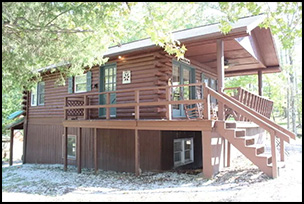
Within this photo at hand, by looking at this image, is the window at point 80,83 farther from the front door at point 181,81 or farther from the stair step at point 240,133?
the stair step at point 240,133

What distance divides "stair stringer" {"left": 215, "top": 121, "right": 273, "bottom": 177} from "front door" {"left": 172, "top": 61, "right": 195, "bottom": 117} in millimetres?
2680

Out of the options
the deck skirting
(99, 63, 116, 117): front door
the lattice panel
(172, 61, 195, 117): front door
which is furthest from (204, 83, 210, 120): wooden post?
the lattice panel

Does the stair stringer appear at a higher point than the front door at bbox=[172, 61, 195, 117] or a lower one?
lower

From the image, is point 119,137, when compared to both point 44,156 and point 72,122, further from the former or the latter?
point 44,156

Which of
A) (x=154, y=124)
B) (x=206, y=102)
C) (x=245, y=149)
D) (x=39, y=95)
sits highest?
(x=39, y=95)

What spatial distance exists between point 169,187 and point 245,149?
6.66 feet

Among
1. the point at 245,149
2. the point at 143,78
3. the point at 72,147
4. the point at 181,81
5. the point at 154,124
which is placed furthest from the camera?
the point at 72,147

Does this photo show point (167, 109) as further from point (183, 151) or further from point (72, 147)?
point (72, 147)

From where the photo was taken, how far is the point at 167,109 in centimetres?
719

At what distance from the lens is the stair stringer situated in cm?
602

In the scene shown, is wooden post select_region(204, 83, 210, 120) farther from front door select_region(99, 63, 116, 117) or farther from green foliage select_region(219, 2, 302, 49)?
front door select_region(99, 63, 116, 117)

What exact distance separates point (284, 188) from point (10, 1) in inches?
259

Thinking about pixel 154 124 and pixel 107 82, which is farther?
pixel 107 82

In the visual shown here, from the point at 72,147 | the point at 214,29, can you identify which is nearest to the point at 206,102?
the point at 214,29
